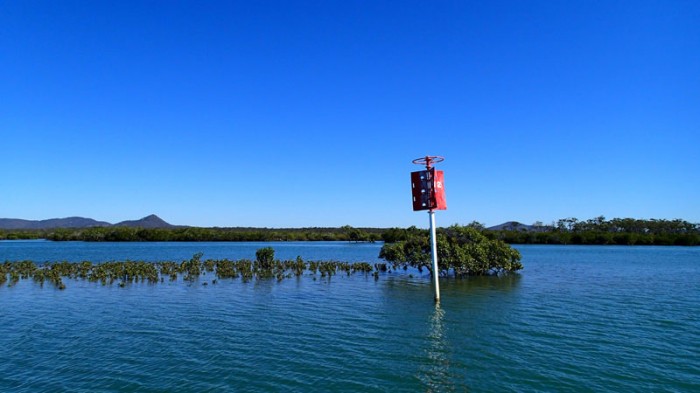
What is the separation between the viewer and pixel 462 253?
3822 centimetres

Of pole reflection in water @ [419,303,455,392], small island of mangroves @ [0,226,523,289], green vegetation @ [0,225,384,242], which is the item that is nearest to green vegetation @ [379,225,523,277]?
small island of mangroves @ [0,226,523,289]

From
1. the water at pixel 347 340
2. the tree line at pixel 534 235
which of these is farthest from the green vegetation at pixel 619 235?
the water at pixel 347 340

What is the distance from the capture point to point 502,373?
1270cm

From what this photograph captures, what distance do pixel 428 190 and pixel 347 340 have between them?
11.0 metres

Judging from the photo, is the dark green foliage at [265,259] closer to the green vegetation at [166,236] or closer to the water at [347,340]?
the water at [347,340]

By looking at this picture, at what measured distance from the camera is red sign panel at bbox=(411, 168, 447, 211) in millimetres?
24188

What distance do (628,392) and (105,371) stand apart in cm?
1505

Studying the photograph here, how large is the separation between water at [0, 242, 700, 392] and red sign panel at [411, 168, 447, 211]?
225 inches

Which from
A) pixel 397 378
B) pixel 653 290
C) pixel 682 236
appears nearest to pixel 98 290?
pixel 397 378

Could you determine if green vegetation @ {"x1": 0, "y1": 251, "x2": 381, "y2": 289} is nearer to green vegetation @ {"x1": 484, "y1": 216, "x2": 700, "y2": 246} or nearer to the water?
the water

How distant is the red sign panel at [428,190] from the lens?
24188 mm

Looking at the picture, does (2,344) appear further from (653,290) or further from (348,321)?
(653,290)

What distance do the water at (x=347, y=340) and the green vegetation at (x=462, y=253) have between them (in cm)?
873

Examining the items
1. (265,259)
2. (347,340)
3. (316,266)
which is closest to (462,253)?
(316,266)
